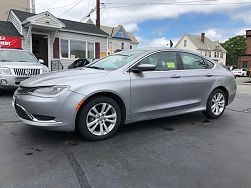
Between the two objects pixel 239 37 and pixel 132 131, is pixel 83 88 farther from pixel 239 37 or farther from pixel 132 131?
pixel 239 37

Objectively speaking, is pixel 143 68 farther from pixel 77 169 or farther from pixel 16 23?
pixel 16 23

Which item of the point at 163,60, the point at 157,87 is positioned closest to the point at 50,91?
the point at 157,87

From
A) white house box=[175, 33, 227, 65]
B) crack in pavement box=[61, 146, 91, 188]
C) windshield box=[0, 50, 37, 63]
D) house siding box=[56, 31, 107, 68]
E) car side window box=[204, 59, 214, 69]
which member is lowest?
crack in pavement box=[61, 146, 91, 188]

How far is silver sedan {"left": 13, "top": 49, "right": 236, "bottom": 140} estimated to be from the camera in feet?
12.1

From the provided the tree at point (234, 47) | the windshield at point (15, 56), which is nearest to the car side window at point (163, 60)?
the windshield at point (15, 56)

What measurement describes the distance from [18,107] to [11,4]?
2824 cm

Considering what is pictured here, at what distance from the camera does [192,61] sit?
527cm

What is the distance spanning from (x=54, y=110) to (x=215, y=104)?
356 centimetres

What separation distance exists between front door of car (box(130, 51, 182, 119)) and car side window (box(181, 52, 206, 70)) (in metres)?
0.24

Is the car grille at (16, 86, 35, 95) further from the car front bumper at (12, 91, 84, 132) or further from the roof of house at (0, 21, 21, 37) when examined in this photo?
the roof of house at (0, 21, 21, 37)

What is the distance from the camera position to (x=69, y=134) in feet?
14.0

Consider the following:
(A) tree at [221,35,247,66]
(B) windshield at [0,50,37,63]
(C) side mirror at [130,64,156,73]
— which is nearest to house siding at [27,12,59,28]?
(B) windshield at [0,50,37,63]

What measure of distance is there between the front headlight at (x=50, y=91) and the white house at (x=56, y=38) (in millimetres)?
12498

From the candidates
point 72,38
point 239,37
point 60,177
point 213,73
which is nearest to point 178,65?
point 213,73
